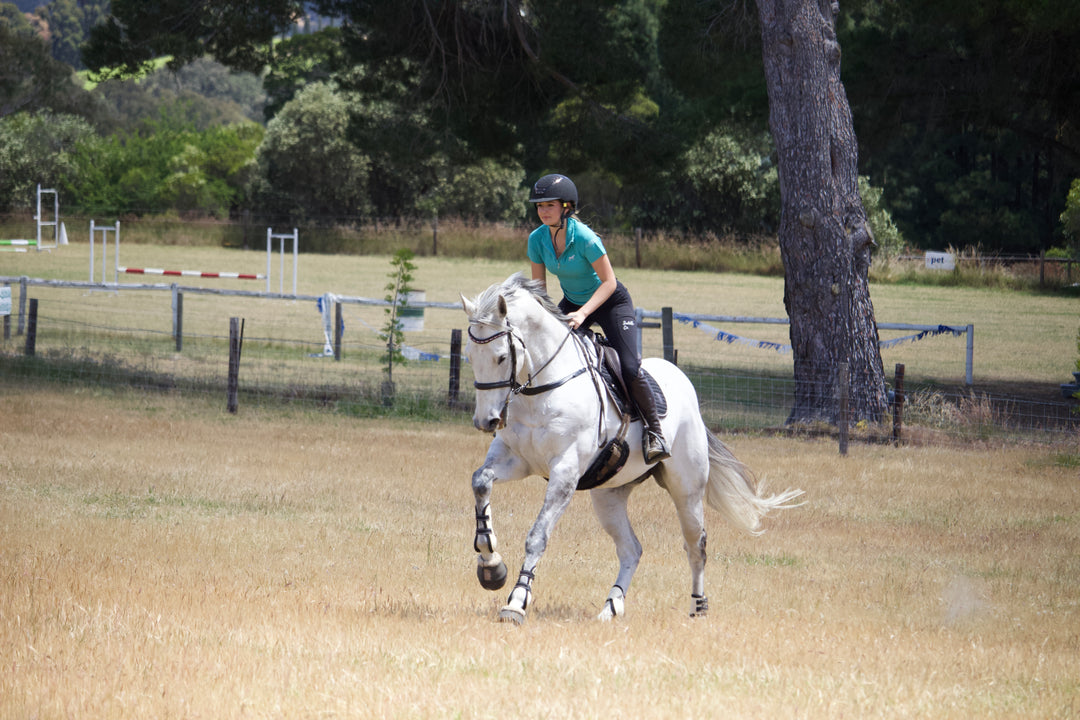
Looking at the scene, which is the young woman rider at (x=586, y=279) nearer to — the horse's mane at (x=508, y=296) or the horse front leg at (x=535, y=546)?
the horse's mane at (x=508, y=296)

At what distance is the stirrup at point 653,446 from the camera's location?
6691 millimetres

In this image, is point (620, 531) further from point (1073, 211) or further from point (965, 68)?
point (1073, 211)

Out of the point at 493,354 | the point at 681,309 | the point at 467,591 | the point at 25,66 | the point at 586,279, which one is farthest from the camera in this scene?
the point at 25,66

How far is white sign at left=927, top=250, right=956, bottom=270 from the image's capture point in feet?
136

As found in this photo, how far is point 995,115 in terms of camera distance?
69.1 ft

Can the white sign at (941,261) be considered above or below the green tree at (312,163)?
below

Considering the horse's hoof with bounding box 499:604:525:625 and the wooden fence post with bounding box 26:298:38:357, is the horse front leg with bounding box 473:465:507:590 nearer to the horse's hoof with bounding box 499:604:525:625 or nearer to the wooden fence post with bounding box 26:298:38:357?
the horse's hoof with bounding box 499:604:525:625

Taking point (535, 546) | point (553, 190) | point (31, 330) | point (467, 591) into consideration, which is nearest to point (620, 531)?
point (535, 546)

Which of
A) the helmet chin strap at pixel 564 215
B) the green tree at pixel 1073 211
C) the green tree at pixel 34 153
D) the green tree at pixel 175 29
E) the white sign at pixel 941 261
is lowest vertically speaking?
the helmet chin strap at pixel 564 215

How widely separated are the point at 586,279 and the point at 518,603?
6.78ft

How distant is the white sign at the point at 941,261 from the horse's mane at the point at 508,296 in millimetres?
38180

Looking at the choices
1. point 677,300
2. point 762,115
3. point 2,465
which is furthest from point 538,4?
point 677,300

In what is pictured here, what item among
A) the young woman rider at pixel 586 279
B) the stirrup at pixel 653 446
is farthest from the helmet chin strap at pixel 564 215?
the stirrup at pixel 653 446

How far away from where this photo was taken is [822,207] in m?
16.0
